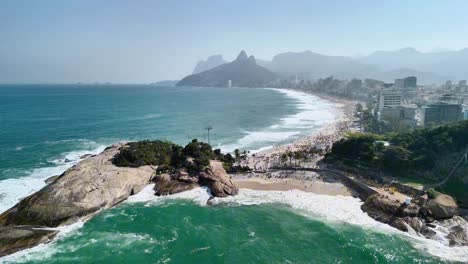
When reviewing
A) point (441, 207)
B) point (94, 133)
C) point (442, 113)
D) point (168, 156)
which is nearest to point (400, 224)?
point (441, 207)

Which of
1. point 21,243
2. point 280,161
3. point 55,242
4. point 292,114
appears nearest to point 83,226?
point 55,242

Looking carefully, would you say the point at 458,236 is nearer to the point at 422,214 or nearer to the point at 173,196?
the point at 422,214

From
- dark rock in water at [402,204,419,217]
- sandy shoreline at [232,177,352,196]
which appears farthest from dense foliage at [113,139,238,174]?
dark rock in water at [402,204,419,217]

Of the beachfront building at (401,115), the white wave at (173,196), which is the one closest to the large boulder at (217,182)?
the white wave at (173,196)

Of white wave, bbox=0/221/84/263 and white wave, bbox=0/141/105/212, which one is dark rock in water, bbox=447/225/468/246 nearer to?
white wave, bbox=0/221/84/263

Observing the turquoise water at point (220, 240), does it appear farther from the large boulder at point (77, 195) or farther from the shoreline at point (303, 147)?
the shoreline at point (303, 147)

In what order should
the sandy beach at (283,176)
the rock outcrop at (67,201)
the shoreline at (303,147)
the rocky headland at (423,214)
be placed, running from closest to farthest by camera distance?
the rock outcrop at (67,201) → the rocky headland at (423,214) → the sandy beach at (283,176) → the shoreline at (303,147)
